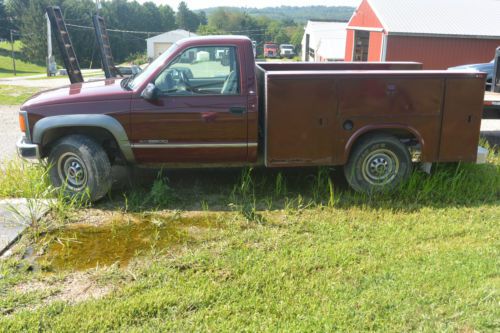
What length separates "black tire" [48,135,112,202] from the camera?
5676 millimetres

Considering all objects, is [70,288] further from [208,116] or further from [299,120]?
[299,120]

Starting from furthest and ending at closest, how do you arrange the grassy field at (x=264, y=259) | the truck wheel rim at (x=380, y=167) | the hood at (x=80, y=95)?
the truck wheel rim at (x=380, y=167)
the hood at (x=80, y=95)
the grassy field at (x=264, y=259)

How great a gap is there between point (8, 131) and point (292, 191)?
747 cm

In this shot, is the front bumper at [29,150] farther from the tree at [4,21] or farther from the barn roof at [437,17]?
the tree at [4,21]

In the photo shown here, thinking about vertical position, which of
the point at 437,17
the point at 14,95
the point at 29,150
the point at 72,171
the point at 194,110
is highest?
the point at 437,17

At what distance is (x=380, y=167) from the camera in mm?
6055

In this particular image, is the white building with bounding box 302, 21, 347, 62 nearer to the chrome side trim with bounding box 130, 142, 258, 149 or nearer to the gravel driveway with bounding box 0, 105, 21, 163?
the gravel driveway with bounding box 0, 105, 21, 163

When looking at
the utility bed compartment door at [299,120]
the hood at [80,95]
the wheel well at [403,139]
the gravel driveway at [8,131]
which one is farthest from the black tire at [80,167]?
the wheel well at [403,139]

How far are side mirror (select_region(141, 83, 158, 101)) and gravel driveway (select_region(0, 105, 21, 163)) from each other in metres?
3.01

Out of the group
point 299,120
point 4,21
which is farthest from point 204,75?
point 4,21

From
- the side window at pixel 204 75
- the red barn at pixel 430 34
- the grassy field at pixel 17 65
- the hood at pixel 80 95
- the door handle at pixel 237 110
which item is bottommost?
the grassy field at pixel 17 65

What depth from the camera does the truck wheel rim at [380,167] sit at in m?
6.00

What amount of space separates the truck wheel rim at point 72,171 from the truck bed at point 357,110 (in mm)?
2272

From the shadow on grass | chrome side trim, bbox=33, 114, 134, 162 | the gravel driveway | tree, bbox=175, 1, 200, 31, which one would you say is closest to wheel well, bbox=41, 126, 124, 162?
chrome side trim, bbox=33, 114, 134, 162
